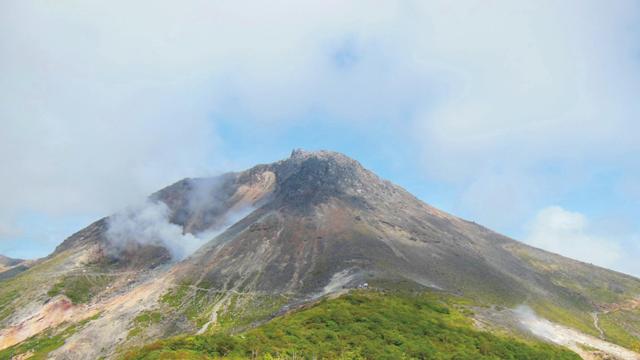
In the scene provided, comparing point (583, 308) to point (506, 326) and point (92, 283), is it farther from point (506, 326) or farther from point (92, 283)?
point (92, 283)

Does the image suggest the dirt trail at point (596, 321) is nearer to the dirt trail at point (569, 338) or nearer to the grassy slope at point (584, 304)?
the grassy slope at point (584, 304)

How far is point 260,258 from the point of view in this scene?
176 meters

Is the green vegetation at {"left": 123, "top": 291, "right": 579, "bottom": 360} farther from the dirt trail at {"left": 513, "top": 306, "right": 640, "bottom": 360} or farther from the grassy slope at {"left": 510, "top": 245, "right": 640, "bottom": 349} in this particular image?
the grassy slope at {"left": 510, "top": 245, "right": 640, "bottom": 349}

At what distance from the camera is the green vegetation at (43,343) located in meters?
132

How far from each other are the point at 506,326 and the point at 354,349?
50.4 metres

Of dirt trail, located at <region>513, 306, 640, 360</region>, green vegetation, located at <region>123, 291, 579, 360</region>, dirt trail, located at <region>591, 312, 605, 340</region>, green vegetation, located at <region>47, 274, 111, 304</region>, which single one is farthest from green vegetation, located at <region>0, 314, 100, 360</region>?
dirt trail, located at <region>591, 312, 605, 340</region>

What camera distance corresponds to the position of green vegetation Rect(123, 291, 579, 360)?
170 ft

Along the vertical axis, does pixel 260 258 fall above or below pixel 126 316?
above

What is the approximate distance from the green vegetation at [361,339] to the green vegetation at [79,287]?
12221 cm

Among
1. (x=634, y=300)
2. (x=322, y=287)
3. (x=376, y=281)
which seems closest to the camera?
(x=376, y=281)

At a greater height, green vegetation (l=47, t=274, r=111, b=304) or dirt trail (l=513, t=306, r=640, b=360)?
green vegetation (l=47, t=274, r=111, b=304)

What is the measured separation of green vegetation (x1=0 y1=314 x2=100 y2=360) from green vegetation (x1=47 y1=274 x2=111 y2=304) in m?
26.7

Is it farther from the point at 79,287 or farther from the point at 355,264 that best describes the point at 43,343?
the point at 355,264

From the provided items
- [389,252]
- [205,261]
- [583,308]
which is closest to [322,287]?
[389,252]
